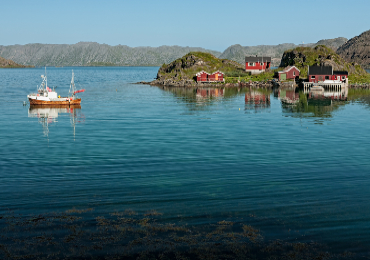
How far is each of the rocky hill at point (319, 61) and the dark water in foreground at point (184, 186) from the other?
11497 centimetres

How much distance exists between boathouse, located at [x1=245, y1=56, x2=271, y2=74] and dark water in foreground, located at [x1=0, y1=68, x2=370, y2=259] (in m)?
125

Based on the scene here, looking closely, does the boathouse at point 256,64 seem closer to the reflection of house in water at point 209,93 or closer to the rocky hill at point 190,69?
the rocky hill at point 190,69

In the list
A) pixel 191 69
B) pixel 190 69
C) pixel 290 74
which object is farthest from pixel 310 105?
pixel 190 69

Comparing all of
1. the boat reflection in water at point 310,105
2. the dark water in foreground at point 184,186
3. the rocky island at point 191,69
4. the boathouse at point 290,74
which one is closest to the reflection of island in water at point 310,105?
the boat reflection in water at point 310,105

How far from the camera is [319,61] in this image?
176m

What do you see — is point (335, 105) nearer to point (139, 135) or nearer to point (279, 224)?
point (139, 135)

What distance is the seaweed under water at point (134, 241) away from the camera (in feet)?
66.1

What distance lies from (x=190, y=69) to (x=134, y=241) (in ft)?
539

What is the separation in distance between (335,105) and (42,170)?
82.7m

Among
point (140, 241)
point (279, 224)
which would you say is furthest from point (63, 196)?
point (279, 224)

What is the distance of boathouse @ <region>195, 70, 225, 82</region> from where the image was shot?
558ft

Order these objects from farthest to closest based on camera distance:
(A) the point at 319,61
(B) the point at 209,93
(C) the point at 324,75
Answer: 1. (A) the point at 319,61
2. (C) the point at 324,75
3. (B) the point at 209,93

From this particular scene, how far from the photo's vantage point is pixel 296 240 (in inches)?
855

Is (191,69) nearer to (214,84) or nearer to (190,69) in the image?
(190,69)
